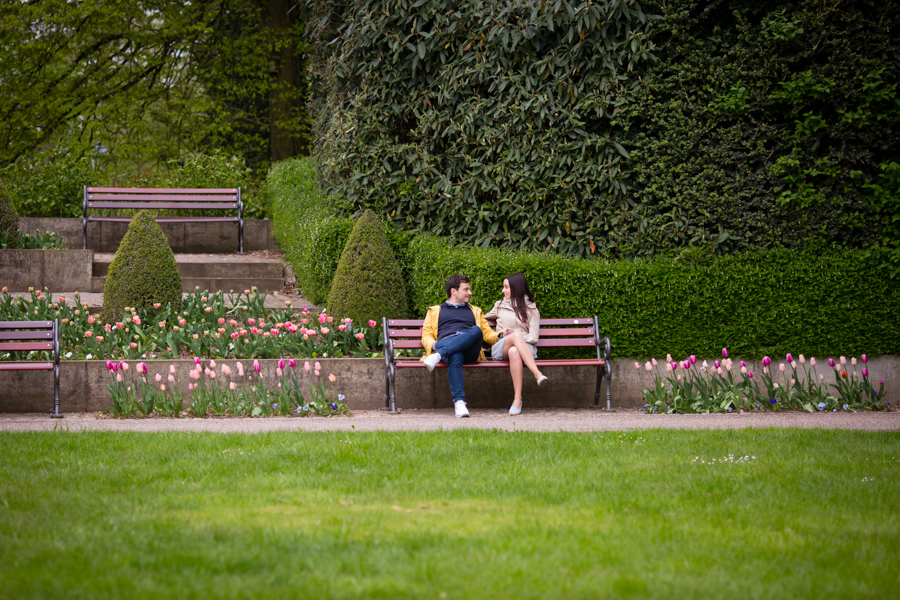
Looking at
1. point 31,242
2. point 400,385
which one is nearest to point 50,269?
point 31,242

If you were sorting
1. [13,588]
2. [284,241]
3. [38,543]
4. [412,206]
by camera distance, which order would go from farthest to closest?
[284,241] → [412,206] → [38,543] → [13,588]

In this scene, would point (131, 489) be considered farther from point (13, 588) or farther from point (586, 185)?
point (586, 185)

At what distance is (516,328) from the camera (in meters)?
8.03

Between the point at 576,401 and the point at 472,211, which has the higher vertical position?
the point at 472,211

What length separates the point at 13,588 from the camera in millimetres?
3209

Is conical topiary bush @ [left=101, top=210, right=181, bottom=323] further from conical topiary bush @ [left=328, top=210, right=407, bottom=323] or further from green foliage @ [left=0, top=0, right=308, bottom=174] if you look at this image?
green foliage @ [left=0, top=0, right=308, bottom=174]

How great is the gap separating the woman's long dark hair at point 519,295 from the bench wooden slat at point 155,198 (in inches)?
282

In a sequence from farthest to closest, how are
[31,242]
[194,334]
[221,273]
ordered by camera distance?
[221,273]
[31,242]
[194,334]

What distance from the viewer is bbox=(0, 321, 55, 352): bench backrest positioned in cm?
738

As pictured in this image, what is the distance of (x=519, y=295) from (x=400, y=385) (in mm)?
1374

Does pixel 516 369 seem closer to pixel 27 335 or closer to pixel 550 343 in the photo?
pixel 550 343

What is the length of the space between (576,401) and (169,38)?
14.1m

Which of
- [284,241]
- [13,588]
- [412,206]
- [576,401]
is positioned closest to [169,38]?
[284,241]

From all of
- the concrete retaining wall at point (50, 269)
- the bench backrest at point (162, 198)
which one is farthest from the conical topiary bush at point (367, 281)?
the bench backrest at point (162, 198)
